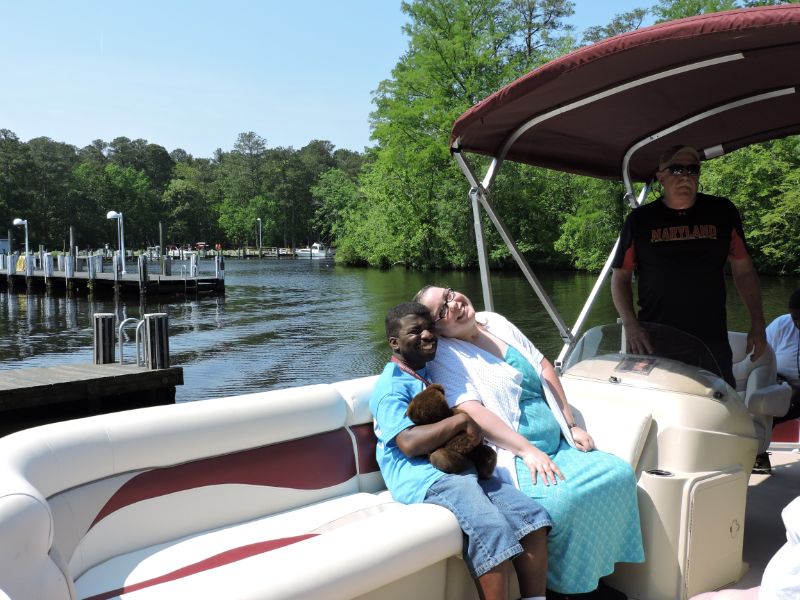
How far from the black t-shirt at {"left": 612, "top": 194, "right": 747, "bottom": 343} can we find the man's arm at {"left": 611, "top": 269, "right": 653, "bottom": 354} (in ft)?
0.39

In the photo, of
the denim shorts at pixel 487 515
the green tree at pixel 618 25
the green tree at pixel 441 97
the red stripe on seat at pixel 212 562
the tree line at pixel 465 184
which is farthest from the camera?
the green tree at pixel 618 25

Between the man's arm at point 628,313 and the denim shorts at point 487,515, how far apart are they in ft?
3.54

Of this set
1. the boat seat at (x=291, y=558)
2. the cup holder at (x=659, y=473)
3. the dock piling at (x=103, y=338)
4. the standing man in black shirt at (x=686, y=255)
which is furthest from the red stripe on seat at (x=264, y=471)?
the dock piling at (x=103, y=338)

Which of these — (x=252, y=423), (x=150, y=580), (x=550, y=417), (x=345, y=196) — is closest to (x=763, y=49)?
(x=550, y=417)

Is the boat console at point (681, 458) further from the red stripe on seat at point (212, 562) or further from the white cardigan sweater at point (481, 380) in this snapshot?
the red stripe on seat at point (212, 562)

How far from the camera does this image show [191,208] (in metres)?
89.6

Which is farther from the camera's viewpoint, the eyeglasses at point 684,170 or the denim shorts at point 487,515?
the eyeglasses at point 684,170

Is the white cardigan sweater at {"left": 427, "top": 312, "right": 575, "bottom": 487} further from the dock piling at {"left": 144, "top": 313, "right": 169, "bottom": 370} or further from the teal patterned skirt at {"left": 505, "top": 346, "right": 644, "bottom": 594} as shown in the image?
the dock piling at {"left": 144, "top": 313, "right": 169, "bottom": 370}

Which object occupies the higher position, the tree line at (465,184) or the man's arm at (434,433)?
the tree line at (465,184)

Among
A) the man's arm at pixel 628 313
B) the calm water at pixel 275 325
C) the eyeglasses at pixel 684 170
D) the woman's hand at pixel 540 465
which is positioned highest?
the eyeglasses at pixel 684 170

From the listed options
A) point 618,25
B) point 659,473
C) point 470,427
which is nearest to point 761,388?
point 659,473

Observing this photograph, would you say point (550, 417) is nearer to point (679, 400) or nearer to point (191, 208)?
point (679, 400)

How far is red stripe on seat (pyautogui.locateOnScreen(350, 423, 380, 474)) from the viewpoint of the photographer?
3023 millimetres

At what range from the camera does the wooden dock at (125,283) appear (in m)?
30.8
